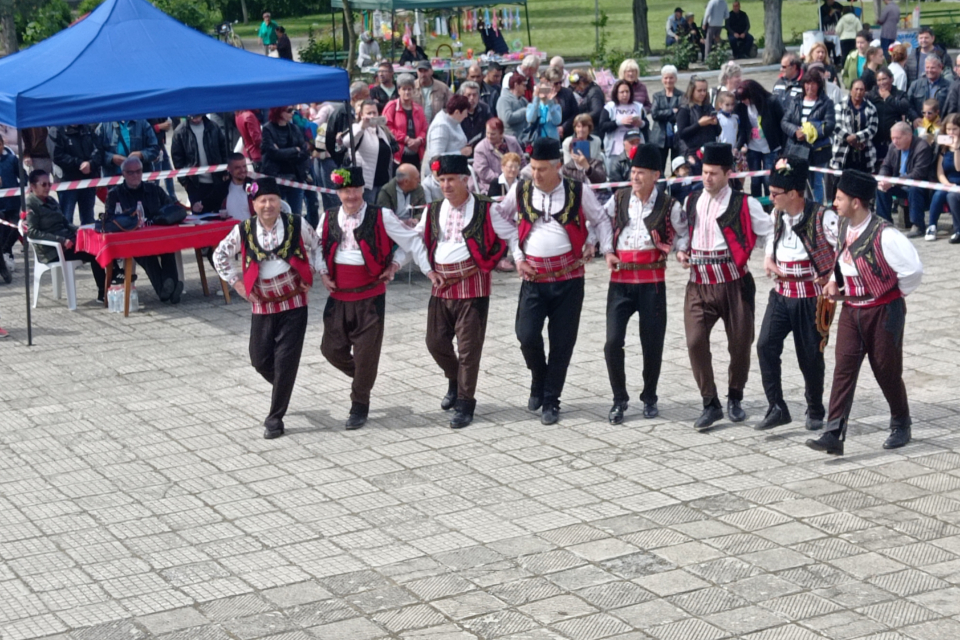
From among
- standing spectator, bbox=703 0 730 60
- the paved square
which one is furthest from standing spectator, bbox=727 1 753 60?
the paved square

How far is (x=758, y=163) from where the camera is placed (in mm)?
14352

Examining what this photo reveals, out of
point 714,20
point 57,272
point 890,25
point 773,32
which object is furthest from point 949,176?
point 714,20

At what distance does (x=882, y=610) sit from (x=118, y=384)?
5.80 m

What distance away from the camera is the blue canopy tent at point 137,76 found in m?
10.6

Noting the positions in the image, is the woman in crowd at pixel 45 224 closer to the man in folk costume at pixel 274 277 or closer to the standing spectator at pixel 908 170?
the man in folk costume at pixel 274 277

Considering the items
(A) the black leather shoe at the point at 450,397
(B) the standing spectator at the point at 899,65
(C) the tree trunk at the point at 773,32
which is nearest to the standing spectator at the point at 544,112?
(B) the standing spectator at the point at 899,65

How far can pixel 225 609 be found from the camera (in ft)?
18.8

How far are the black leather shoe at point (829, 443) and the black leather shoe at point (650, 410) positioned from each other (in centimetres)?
121

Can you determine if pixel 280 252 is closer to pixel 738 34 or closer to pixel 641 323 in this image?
pixel 641 323

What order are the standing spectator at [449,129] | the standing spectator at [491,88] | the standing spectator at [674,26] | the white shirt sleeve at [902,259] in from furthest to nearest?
1. the standing spectator at [674,26]
2. the standing spectator at [491,88]
3. the standing spectator at [449,129]
4. the white shirt sleeve at [902,259]

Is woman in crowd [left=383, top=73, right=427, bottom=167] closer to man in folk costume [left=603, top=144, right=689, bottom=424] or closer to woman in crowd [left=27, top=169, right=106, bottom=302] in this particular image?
woman in crowd [left=27, top=169, right=106, bottom=302]

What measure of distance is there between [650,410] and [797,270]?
4.34 ft

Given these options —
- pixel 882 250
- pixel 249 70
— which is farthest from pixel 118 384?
pixel 882 250

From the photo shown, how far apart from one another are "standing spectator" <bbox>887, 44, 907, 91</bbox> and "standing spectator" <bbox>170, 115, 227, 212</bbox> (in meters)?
8.45
